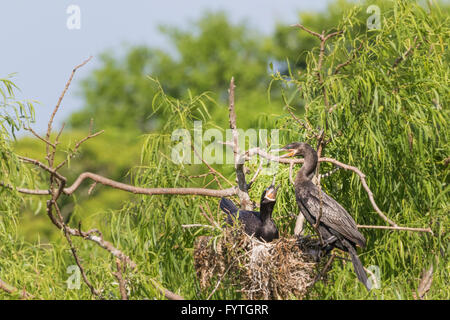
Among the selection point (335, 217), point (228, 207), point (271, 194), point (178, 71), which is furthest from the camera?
point (178, 71)

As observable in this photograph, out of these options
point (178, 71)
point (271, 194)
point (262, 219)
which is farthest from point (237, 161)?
point (178, 71)

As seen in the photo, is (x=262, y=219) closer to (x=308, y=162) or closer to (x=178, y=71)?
(x=308, y=162)

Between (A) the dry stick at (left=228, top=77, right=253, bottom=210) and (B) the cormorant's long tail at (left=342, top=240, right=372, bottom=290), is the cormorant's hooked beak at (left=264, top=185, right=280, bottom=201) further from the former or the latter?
(B) the cormorant's long tail at (left=342, top=240, right=372, bottom=290)

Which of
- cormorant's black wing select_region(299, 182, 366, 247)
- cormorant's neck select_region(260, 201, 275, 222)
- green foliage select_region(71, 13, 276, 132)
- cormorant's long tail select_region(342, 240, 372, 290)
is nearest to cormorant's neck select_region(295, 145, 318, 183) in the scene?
cormorant's black wing select_region(299, 182, 366, 247)

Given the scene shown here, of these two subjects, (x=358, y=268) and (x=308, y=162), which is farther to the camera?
(x=308, y=162)

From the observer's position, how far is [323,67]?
21.9 feet

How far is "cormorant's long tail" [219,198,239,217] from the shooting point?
6.26 m

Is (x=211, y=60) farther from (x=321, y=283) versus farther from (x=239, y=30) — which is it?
(x=321, y=283)

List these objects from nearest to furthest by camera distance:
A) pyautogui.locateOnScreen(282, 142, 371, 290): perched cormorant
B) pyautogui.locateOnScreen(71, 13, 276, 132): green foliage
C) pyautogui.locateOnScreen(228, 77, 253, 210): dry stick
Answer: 1. pyautogui.locateOnScreen(228, 77, 253, 210): dry stick
2. pyautogui.locateOnScreen(282, 142, 371, 290): perched cormorant
3. pyautogui.locateOnScreen(71, 13, 276, 132): green foliage

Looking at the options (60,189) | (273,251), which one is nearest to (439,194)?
(273,251)

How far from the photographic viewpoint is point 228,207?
6.34 meters

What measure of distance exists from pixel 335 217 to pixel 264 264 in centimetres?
74

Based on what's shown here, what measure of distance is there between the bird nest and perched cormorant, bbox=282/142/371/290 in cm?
22
